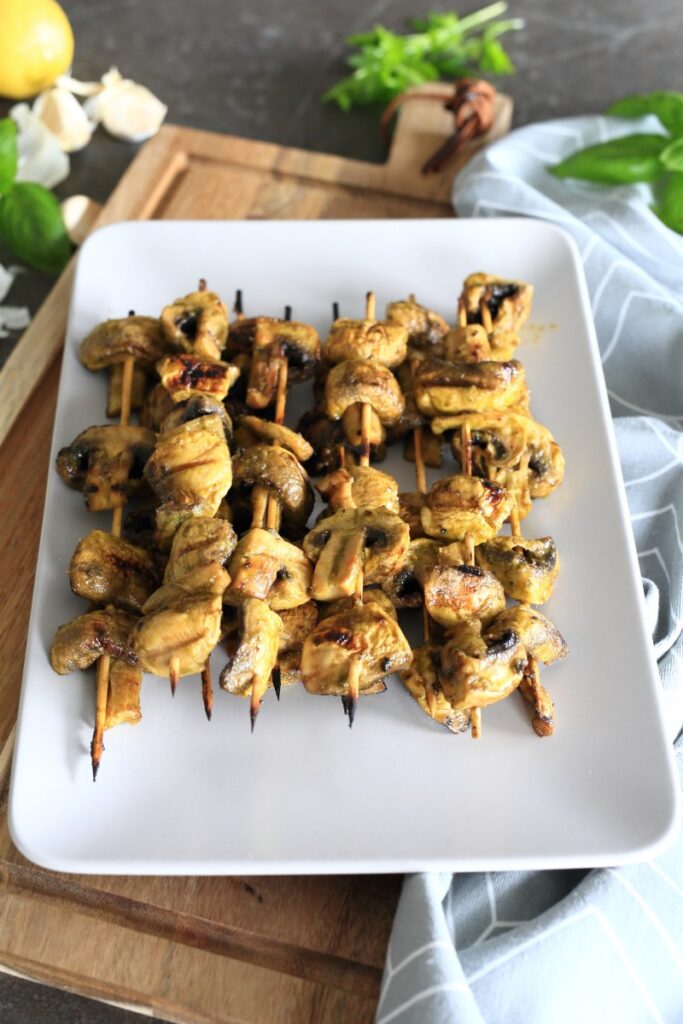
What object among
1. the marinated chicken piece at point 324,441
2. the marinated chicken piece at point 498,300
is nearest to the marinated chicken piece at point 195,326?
the marinated chicken piece at point 324,441

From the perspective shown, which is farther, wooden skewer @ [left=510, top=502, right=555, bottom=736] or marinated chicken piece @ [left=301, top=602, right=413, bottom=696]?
wooden skewer @ [left=510, top=502, right=555, bottom=736]

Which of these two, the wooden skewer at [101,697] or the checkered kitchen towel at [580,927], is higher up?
the wooden skewer at [101,697]

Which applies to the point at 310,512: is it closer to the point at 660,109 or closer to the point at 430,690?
the point at 430,690

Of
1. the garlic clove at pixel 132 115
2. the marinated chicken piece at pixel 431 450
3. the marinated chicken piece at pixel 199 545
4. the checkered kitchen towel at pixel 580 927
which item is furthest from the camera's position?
the garlic clove at pixel 132 115

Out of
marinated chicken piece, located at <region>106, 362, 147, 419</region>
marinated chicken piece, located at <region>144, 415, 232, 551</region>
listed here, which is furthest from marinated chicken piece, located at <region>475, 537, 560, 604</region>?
marinated chicken piece, located at <region>106, 362, 147, 419</region>

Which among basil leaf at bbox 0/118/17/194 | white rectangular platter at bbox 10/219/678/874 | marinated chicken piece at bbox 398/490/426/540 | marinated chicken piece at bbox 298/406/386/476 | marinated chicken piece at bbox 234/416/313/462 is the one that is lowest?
white rectangular platter at bbox 10/219/678/874

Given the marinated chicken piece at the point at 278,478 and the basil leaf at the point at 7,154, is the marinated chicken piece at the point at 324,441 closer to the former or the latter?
the marinated chicken piece at the point at 278,478

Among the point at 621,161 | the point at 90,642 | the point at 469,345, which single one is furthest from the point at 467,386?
the point at 621,161

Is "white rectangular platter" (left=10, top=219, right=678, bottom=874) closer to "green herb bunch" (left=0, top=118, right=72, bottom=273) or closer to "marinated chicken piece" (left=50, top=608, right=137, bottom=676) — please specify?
"marinated chicken piece" (left=50, top=608, right=137, bottom=676)
